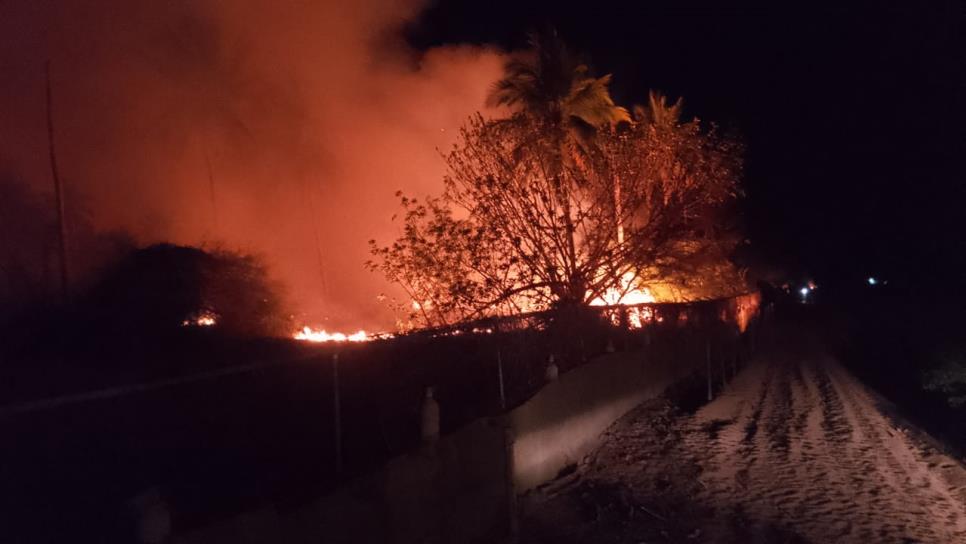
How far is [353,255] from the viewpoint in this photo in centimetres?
2330

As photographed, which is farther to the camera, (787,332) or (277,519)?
(787,332)

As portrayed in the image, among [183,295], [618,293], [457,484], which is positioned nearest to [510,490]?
[457,484]

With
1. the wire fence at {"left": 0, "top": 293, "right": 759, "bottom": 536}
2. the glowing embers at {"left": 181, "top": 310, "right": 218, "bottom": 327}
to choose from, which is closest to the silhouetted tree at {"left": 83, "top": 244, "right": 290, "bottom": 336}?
the glowing embers at {"left": 181, "top": 310, "right": 218, "bottom": 327}

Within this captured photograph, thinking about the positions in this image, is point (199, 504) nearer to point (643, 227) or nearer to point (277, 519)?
point (277, 519)

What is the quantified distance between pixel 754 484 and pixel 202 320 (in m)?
10.8

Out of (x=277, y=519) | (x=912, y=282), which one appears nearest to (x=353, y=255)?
(x=277, y=519)

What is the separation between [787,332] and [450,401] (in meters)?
34.3

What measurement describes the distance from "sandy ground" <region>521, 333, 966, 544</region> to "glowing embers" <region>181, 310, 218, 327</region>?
327 inches

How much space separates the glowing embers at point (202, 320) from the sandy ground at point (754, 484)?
831 cm

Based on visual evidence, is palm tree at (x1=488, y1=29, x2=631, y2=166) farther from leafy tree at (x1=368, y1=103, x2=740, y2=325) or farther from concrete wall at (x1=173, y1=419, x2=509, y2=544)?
concrete wall at (x1=173, y1=419, x2=509, y2=544)

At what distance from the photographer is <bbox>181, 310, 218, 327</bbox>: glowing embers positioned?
15.6m

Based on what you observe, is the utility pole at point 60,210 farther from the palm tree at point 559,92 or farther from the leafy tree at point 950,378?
the leafy tree at point 950,378

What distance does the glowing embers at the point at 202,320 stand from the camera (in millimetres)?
15602

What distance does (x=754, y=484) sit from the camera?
382 inches
